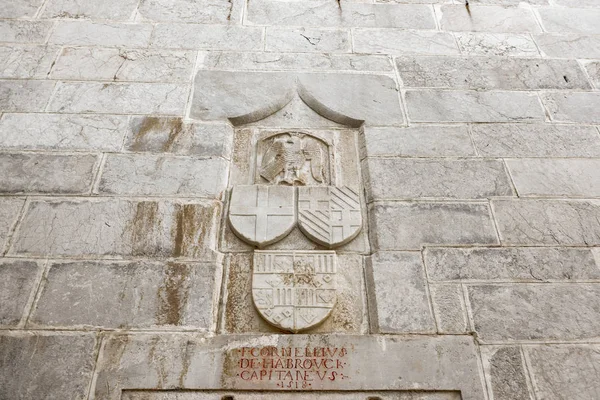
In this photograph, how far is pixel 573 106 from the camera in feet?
9.14

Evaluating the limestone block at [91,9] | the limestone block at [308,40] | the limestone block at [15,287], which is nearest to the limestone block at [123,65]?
the limestone block at [91,9]

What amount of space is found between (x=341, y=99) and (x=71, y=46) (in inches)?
65.9

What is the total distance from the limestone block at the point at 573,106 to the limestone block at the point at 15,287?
109 inches

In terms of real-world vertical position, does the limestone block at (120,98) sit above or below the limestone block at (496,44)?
below

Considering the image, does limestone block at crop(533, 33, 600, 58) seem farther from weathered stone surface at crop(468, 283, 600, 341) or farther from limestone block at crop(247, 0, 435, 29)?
weathered stone surface at crop(468, 283, 600, 341)

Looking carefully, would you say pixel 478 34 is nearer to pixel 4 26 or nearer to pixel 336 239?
pixel 336 239

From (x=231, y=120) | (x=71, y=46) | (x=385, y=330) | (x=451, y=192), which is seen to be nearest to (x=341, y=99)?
(x=231, y=120)

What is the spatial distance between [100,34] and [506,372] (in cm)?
289

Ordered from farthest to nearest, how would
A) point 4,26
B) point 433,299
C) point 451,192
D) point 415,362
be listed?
point 4,26 < point 451,192 < point 433,299 < point 415,362

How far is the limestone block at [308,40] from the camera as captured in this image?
9.84 ft

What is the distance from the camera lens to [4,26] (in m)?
3.01

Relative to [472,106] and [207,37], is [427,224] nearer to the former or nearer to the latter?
[472,106]

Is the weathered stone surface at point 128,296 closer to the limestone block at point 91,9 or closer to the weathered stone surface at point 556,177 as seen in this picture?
the weathered stone surface at point 556,177

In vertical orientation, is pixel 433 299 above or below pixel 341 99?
below
